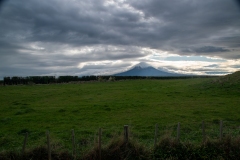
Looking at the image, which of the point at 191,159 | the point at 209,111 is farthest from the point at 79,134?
the point at 209,111

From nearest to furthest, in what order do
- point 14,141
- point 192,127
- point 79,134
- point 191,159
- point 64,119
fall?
1. point 191,159
2. point 14,141
3. point 79,134
4. point 192,127
5. point 64,119

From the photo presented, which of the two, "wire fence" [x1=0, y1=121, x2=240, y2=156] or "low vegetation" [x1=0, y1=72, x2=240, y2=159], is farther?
"wire fence" [x1=0, y1=121, x2=240, y2=156]

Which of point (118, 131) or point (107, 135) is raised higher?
point (118, 131)

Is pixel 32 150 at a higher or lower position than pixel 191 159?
higher

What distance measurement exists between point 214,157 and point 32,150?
8.80 m

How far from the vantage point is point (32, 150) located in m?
8.48

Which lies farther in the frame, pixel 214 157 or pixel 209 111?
pixel 209 111

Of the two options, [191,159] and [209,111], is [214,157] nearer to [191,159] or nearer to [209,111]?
[191,159]

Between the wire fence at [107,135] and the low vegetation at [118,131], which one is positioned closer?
the low vegetation at [118,131]

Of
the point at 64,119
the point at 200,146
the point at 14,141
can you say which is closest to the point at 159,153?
the point at 200,146

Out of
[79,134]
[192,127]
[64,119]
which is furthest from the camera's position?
[64,119]

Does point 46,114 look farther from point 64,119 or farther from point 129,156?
point 129,156

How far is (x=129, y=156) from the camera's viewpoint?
Answer: 28.1ft

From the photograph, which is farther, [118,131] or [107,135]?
[118,131]
